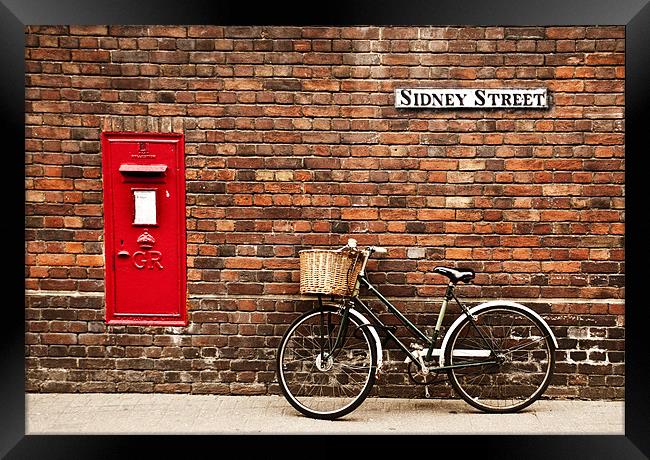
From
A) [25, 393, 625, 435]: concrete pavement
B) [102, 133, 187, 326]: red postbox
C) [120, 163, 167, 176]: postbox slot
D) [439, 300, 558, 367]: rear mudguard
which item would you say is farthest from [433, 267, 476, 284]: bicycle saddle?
[120, 163, 167, 176]: postbox slot

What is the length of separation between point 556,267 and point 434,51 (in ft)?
6.27

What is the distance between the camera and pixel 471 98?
543 cm

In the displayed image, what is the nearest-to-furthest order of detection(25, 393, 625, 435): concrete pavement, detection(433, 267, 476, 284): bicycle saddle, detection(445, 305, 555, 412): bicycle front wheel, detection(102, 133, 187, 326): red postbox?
detection(25, 393, 625, 435): concrete pavement
detection(433, 267, 476, 284): bicycle saddle
detection(445, 305, 555, 412): bicycle front wheel
detection(102, 133, 187, 326): red postbox

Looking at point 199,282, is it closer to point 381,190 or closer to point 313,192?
point 313,192

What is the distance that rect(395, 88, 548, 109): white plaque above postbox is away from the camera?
5426mm

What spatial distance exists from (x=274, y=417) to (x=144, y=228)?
5.79 ft

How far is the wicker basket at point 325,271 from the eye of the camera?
197 inches

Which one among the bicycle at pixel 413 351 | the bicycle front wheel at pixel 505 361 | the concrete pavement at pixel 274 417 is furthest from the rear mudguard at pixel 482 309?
the concrete pavement at pixel 274 417

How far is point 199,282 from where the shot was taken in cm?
561

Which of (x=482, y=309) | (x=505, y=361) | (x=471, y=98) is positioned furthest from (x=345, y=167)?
(x=505, y=361)

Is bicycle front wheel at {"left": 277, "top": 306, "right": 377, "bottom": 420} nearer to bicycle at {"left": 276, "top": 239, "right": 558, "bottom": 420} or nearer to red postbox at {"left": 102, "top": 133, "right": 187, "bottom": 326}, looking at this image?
bicycle at {"left": 276, "top": 239, "right": 558, "bottom": 420}

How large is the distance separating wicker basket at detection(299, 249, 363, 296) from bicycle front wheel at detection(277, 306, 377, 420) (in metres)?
0.26

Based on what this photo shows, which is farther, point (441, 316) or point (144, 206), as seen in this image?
point (144, 206)

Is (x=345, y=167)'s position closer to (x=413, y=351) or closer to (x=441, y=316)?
(x=441, y=316)
